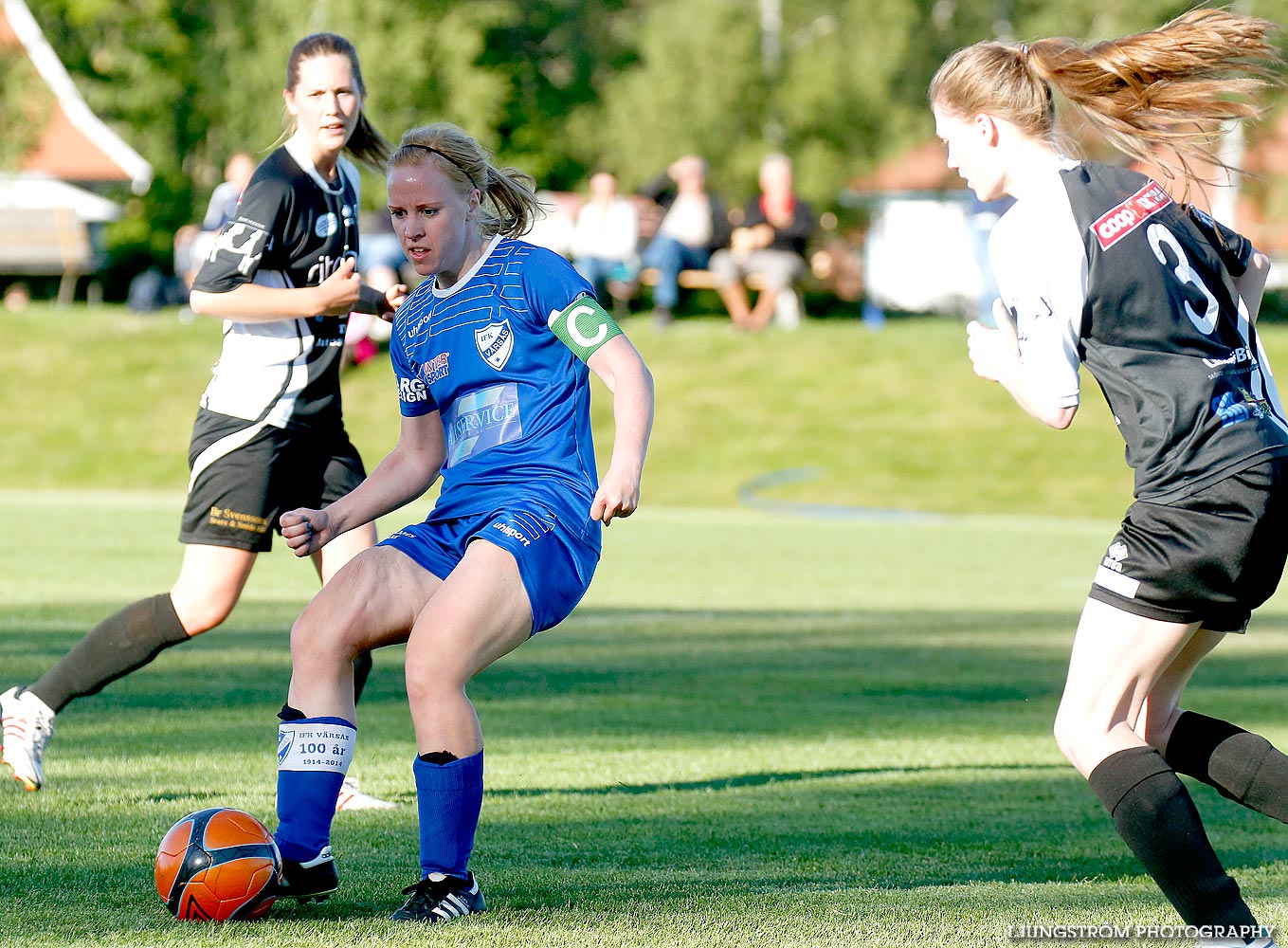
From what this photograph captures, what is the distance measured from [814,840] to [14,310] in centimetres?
2330

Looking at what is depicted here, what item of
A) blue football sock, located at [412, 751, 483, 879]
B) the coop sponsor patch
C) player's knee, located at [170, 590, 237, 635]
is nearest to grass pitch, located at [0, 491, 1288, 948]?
blue football sock, located at [412, 751, 483, 879]

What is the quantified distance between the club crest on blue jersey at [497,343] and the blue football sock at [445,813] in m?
1.05

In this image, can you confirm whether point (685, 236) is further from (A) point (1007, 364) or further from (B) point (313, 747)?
(A) point (1007, 364)

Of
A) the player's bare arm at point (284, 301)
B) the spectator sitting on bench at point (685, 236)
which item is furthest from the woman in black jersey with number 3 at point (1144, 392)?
the spectator sitting on bench at point (685, 236)

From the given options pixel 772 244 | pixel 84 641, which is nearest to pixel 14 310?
pixel 772 244

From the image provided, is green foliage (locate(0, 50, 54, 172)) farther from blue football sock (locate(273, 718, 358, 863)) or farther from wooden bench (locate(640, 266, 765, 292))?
blue football sock (locate(273, 718, 358, 863))

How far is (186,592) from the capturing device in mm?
5656

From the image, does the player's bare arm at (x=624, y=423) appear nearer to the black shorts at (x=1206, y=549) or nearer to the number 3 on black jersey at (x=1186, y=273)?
the black shorts at (x=1206, y=549)

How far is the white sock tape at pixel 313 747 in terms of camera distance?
4184 mm

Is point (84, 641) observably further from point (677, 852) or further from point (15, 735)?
point (677, 852)

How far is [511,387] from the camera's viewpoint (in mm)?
4445

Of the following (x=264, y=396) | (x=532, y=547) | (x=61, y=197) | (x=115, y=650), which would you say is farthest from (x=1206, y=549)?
(x=61, y=197)

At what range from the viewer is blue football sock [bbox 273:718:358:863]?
417cm

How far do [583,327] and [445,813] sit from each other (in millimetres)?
1252
